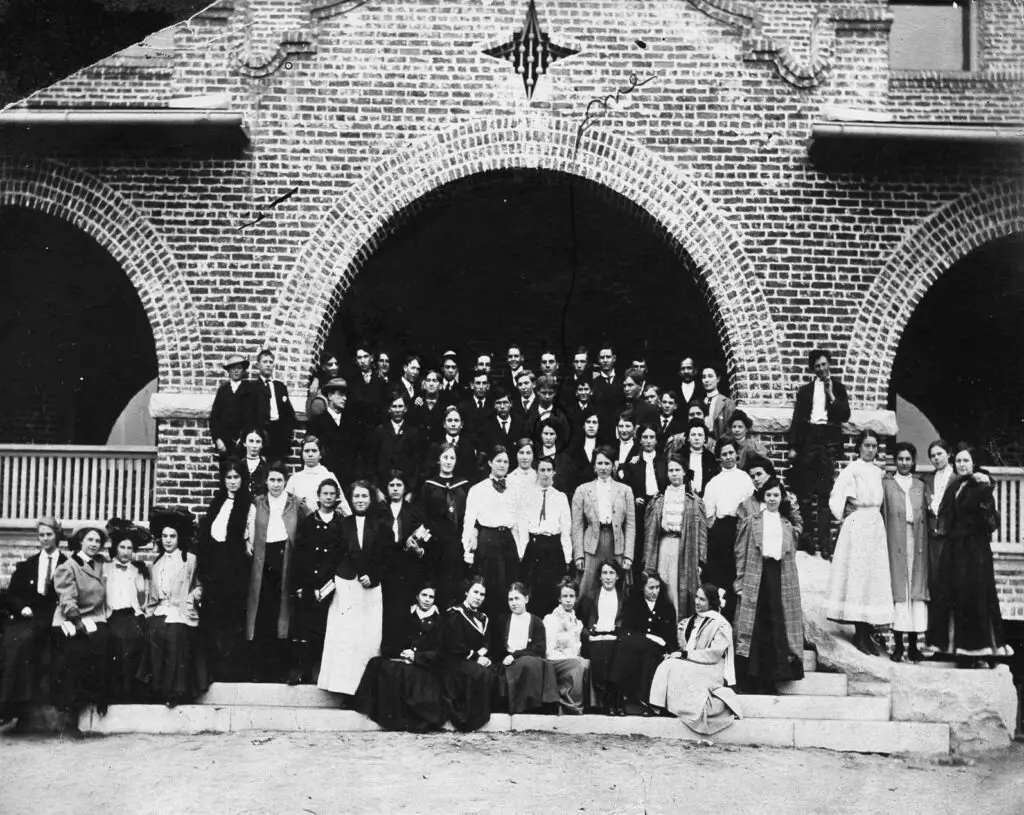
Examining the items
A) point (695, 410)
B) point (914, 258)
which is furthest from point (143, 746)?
point (914, 258)

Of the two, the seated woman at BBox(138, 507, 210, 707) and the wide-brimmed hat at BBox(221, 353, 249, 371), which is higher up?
the wide-brimmed hat at BBox(221, 353, 249, 371)

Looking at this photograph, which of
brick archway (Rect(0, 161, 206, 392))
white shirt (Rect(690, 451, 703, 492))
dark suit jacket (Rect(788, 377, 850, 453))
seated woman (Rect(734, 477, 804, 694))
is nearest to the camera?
seated woman (Rect(734, 477, 804, 694))

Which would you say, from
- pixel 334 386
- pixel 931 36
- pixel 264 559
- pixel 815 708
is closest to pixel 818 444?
pixel 815 708

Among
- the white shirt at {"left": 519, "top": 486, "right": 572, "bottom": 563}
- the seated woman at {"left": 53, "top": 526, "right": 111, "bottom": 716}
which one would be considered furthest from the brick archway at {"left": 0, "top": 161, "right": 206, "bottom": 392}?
the white shirt at {"left": 519, "top": 486, "right": 572, "bottom": 563}

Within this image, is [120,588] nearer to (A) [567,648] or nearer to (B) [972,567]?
(A) [567,648]

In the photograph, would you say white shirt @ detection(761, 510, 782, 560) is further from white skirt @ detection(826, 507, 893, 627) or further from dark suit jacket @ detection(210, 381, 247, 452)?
dark suit jacket @ detection(210, 381, 247, 452)

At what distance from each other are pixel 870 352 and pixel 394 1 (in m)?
4.96

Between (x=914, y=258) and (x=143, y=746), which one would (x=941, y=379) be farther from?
(x=143, y=746)

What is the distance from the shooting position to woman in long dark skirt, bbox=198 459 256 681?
34.5 feet

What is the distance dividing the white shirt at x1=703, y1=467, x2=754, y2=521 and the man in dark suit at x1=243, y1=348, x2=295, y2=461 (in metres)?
3.44

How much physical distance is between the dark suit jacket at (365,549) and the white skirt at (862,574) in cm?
342

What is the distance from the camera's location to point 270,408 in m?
11.8

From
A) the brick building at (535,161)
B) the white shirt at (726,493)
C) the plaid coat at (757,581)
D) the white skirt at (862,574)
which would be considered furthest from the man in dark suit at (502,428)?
the white skirt at (862,574)

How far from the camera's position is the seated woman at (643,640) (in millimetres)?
10367
